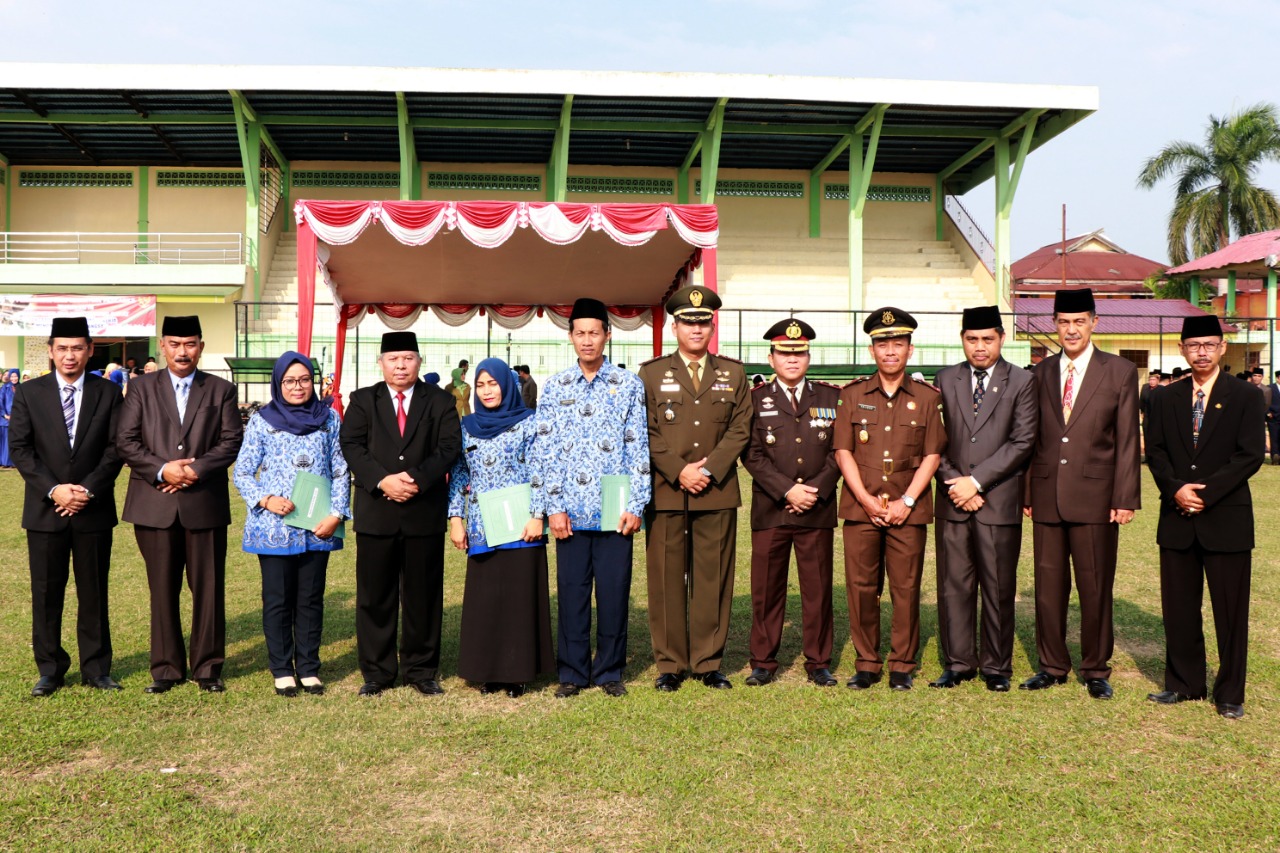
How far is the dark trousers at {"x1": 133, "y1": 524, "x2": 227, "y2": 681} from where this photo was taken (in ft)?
14.9

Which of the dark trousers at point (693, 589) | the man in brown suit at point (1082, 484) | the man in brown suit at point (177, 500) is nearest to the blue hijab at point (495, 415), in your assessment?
the dark trousers at point (693, 589)

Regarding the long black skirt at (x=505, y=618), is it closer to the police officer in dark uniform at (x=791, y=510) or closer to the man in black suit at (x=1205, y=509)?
the police officer in dark uniform at (x=791, y=510)

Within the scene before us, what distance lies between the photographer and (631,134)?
929 inches

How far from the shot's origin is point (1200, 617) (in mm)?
4367

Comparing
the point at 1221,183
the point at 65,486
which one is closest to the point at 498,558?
the point at 65,486

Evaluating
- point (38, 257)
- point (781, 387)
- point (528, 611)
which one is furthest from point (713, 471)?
point (38, 257)

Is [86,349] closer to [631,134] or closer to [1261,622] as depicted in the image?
[1261,622]

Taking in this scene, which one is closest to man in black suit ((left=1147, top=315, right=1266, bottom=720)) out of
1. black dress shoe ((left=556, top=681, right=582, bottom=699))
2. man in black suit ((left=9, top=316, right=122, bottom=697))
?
black dress shoe ((left=556, top=681, right=582, bottom=699))

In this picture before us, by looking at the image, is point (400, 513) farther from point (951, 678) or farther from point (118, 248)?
point (118, 248)

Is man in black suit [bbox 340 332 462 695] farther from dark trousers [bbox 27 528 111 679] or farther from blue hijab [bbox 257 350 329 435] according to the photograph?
dark trousers [bbox 27 528 111 679]

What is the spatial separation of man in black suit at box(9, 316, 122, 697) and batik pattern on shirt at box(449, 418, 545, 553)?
147 centimetres

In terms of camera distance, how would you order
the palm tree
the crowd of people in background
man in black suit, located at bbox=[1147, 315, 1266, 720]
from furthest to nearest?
the palm tree
the crowd of people in background
man in black suit, located at bbox=[1147, 315, 1266, 720]

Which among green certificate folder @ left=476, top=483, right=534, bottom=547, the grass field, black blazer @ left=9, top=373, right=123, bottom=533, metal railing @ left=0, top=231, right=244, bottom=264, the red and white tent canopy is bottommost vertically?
the grass field

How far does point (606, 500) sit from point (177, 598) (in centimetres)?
188
